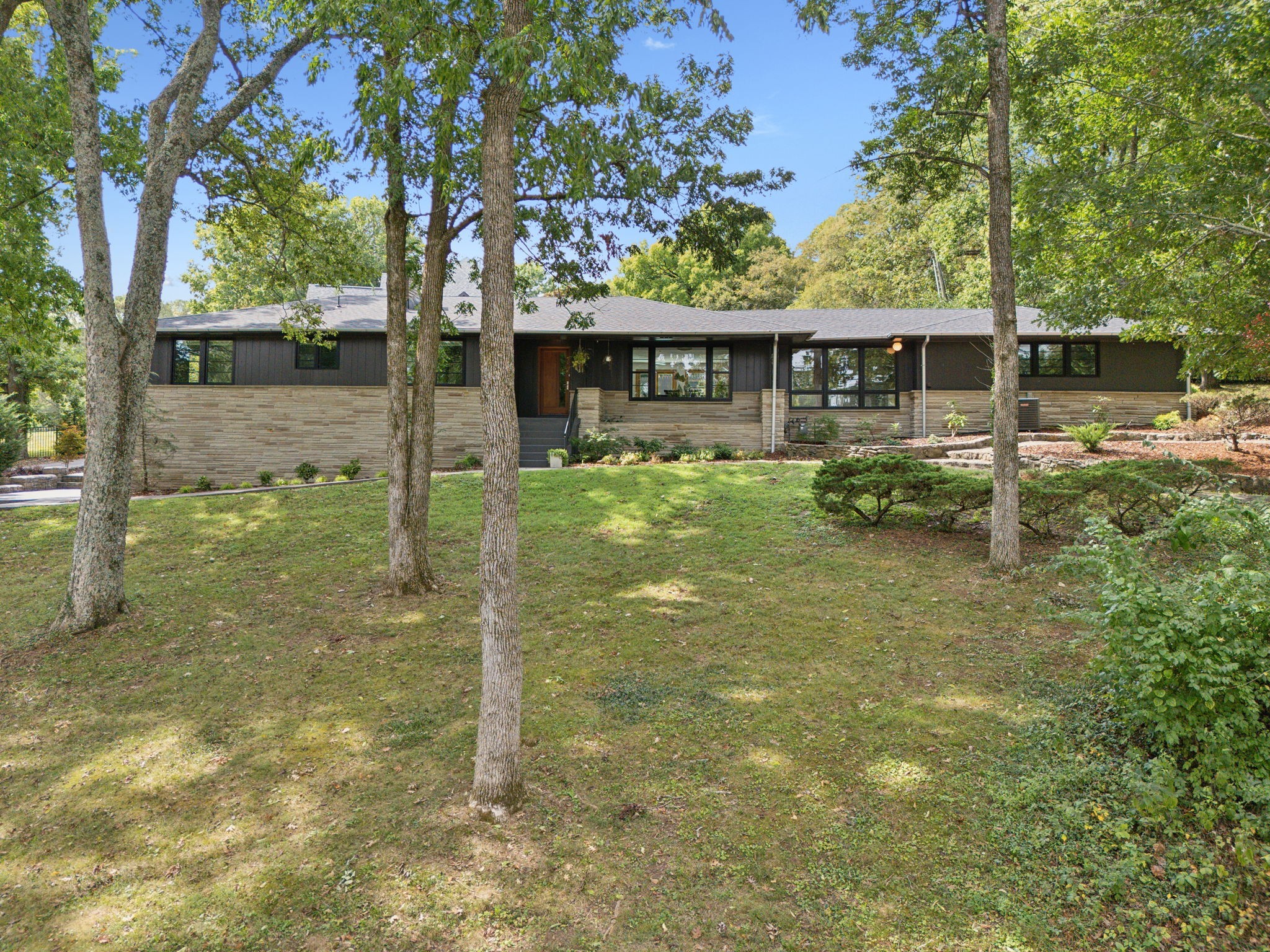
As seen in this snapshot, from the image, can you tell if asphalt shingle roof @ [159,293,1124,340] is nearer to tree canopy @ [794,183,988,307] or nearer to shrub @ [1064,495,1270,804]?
tree canopy @ [794,183,988,307]

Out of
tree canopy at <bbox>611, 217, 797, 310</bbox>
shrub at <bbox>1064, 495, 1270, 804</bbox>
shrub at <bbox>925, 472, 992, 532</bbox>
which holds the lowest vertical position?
shrub at <bbox>1064, 495, 1270, 804</bbox>

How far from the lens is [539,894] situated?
326 cm

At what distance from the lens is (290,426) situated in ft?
53.5

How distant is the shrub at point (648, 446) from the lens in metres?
15.9

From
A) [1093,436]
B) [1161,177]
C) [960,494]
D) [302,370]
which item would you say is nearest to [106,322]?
[960,494]

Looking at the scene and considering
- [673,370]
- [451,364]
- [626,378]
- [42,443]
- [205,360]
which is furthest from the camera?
[42,443]

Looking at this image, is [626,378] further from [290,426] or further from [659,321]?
[290,426]

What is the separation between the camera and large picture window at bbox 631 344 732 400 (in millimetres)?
17906

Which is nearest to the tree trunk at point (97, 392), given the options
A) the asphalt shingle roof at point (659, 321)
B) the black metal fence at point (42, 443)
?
the asphalt shingle roof at point (659, 321)

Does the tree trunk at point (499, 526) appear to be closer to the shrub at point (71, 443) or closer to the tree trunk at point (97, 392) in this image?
the tree trunk at point (97, 392)

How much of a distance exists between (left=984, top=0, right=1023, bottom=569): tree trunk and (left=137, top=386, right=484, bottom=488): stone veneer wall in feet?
37.7

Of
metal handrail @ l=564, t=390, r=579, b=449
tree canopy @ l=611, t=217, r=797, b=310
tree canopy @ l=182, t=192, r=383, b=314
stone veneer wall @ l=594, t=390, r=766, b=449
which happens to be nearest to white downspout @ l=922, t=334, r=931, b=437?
stone veneer wall @ l=594, t=390, r=766, b=449

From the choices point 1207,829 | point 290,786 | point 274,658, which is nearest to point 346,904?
point 290,786

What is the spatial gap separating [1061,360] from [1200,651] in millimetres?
18186
